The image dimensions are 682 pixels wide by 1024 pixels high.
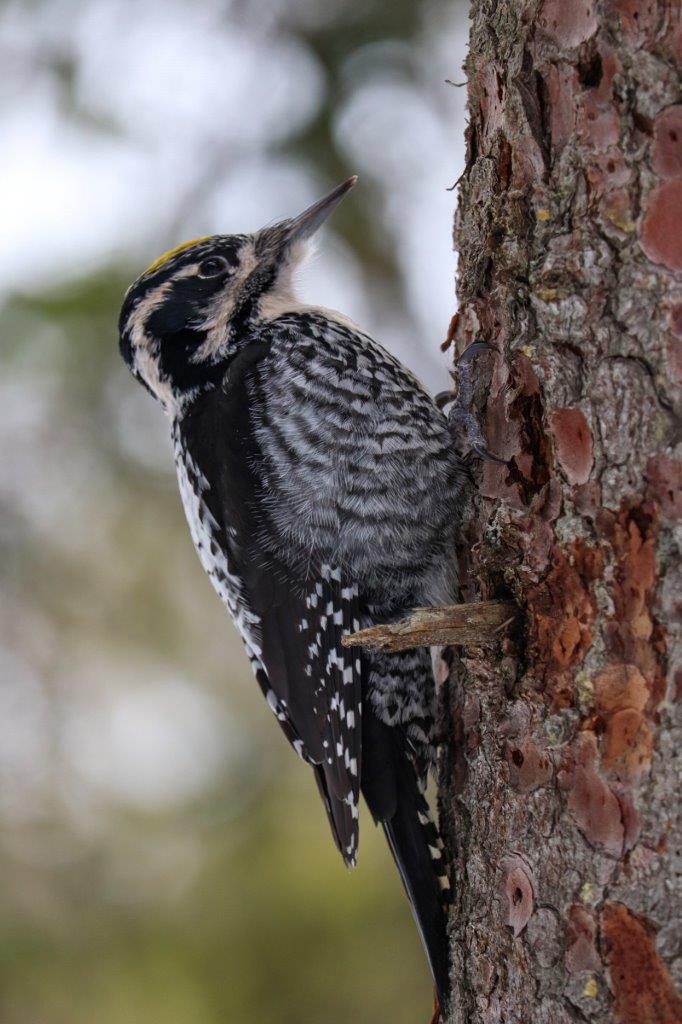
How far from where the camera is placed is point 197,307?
3299 mm

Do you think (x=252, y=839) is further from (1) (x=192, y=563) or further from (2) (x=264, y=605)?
(2) (x=264, y=605)

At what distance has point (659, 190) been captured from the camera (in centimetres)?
187

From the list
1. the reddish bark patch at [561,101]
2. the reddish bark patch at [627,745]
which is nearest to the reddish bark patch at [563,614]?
the reddish bark patch at [627,745]

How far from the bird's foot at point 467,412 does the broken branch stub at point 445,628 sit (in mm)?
428

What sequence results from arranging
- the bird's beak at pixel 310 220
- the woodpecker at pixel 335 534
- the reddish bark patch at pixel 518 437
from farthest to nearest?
1. the bird's beak at pixel 310 220
2. the woodpecker at pixel 335 534
3. the reddish bark patch at pixel 518 437

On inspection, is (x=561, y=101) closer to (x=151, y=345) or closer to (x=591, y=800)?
(x=591, y=800)

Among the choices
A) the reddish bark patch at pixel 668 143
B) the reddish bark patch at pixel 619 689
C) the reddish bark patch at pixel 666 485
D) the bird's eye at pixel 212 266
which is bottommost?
the reddish bark patch at pixel 619 689

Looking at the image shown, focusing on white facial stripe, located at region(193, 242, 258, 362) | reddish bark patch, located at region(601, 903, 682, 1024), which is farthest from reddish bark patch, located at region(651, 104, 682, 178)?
white facial stripe, located at region(193, 242, 258, 362)

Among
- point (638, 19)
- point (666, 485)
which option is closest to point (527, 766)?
point (666, 485)

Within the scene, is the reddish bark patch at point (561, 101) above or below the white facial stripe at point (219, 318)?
below

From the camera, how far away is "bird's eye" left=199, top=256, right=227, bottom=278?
3312 mm

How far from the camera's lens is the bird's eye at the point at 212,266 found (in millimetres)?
3312

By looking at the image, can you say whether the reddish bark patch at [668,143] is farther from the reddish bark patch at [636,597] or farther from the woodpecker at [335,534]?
the woodpecker at [335,534]

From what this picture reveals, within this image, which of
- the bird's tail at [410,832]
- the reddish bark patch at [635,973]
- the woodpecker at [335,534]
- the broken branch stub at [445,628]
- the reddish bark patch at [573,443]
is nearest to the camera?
the reddish bark patch at [635,973]
